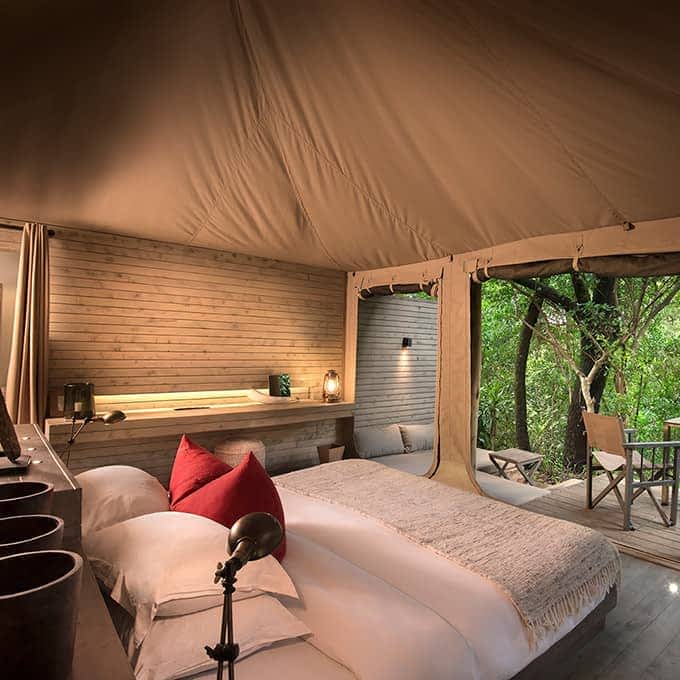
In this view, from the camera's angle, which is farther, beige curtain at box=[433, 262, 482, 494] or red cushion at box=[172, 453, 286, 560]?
beige curtain at box=[433, 262, 482, 494]

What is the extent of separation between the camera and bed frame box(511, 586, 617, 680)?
1944 mm

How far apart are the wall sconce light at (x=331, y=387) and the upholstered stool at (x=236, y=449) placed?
1.09m

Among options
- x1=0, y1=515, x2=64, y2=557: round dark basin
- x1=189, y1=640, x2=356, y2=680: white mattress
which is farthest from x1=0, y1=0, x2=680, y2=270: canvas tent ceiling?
x1=189, y1=640, x2=356, y2=680: white mattress

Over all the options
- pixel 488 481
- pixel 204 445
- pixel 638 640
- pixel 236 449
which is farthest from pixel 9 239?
pixel 638 640

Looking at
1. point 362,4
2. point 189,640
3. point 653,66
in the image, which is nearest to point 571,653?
point 189,640

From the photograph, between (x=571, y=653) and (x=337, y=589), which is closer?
(x=337, y=589)

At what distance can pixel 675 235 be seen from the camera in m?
3.14

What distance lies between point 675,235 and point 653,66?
5.31 ft

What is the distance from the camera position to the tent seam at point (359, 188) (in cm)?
317

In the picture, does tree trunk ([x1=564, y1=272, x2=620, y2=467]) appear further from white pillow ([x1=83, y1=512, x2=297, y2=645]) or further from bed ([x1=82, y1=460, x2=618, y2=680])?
white pillow ([x1=83, y1=512, x2=297, y2=645])

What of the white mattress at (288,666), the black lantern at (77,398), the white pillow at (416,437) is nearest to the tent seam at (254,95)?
the black lantern at (77,398)

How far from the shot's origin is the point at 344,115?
9.71ft

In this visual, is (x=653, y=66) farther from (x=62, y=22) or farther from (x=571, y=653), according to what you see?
(x=571, y=653)

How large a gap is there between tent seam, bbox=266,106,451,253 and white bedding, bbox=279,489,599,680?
2416 mm
